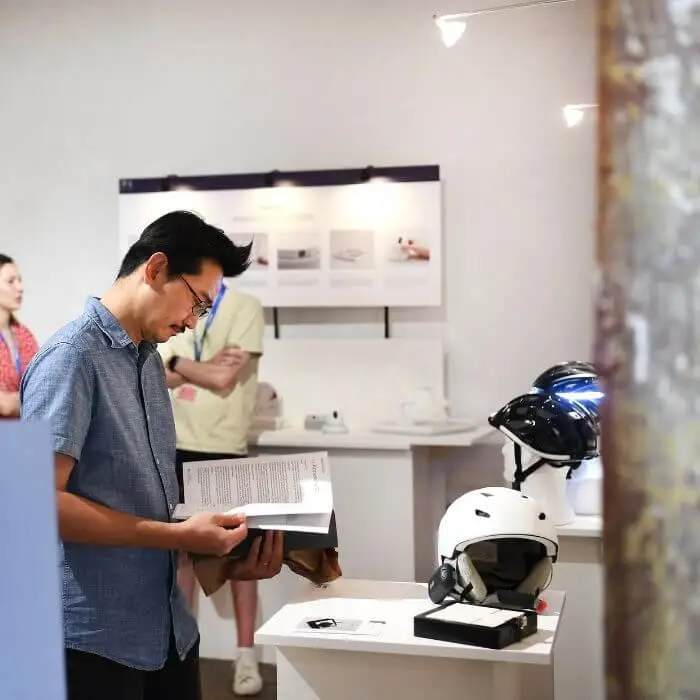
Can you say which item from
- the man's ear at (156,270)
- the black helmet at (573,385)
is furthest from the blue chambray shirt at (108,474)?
the black helmet at (573,385)

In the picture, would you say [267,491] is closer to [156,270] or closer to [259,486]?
[259,486]

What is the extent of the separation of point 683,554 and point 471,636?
1.79 metres

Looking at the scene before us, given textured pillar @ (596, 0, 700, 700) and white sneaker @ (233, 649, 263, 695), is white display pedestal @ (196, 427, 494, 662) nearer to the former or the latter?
white sneaker @ (233, 649, 263, 695)

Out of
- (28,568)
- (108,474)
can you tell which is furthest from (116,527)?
(28,568)

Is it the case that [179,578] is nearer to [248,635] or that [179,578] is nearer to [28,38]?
[248,635]

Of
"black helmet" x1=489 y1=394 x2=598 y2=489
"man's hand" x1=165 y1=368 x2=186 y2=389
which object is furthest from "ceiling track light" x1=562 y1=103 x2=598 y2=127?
"man's hand" x1=165 y1=368 x2=186 y2=389

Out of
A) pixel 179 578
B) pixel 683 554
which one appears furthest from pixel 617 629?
pixel 179 578

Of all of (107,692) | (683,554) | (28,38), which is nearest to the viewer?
(683,554)

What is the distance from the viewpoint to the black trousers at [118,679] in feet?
6.54

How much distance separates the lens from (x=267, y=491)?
2375mm

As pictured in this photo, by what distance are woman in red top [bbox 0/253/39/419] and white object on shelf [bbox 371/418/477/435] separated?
174cm

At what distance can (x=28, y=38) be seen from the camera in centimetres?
645

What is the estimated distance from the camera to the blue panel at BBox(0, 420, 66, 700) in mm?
893

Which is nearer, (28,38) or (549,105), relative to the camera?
(549,105)
